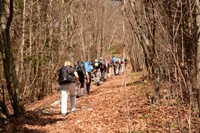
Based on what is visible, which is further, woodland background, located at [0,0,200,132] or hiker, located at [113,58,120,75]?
hiker, located at [113,58,120,75]

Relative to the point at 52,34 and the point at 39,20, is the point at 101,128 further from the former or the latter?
the point at 52,34

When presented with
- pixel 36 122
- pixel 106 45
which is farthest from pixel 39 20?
pixel 106 45

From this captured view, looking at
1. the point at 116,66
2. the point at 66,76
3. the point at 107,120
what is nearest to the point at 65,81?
the point at 66,76

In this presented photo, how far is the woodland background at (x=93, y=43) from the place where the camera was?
4047 millimetres

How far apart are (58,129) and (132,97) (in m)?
4.25

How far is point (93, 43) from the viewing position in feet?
110

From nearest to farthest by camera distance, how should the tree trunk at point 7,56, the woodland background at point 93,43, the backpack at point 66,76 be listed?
the woodland background at point 93,43 → the tree trunk at point 7,56 → the backpack at point 66,76

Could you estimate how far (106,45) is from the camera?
40.2m

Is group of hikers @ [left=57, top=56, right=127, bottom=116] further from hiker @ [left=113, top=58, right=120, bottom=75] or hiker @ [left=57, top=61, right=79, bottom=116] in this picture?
hiker @ [left=113, top=58, right=120, bottom=75]

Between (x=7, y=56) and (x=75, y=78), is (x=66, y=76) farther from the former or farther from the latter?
(x=7, y=56)

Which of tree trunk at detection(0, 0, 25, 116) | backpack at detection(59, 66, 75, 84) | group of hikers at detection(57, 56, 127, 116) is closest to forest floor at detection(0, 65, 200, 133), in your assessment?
group of hikers at detection(57, 56, 127, 116)

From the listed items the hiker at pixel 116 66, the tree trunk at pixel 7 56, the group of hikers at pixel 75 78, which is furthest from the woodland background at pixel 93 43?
the hiker at pixel 116 66

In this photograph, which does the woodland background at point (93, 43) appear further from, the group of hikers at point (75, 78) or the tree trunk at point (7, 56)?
the group of hikers at point (75, 78)

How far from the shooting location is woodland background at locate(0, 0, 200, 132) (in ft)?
13.3
